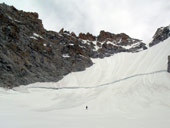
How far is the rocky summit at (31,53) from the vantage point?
116 feet

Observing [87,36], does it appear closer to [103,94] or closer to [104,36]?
[104,36]

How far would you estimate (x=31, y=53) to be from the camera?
44062 mm

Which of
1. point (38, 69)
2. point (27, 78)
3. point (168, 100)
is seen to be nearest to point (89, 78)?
point (38, 69)

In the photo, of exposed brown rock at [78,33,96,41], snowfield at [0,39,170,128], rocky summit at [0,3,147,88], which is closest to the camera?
snowfield at [0,39,170,128]

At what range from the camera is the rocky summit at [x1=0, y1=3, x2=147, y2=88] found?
3534 centimetres

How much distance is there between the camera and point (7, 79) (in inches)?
1258

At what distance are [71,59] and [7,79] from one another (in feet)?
94.8

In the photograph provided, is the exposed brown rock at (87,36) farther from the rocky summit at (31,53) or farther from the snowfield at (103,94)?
the snowfield at (103,94)

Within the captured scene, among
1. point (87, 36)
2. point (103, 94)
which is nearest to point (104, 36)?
point (87, 36)

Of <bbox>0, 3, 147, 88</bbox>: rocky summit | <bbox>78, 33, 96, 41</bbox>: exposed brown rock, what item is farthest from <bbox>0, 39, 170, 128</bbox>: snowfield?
<bbox>78, 33, 96, 41</bbox>: exposed brown rock

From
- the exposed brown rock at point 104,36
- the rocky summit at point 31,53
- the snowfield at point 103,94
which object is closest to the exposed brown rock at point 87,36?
the exposed brown rock at point 104,36

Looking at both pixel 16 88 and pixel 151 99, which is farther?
pixel 16 88

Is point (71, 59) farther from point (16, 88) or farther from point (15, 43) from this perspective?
point (16, 88)

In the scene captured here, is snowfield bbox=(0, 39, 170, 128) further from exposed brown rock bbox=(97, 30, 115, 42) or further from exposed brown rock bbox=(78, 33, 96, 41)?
exposed brown rock bbox=(97, 30, 115, 42)
